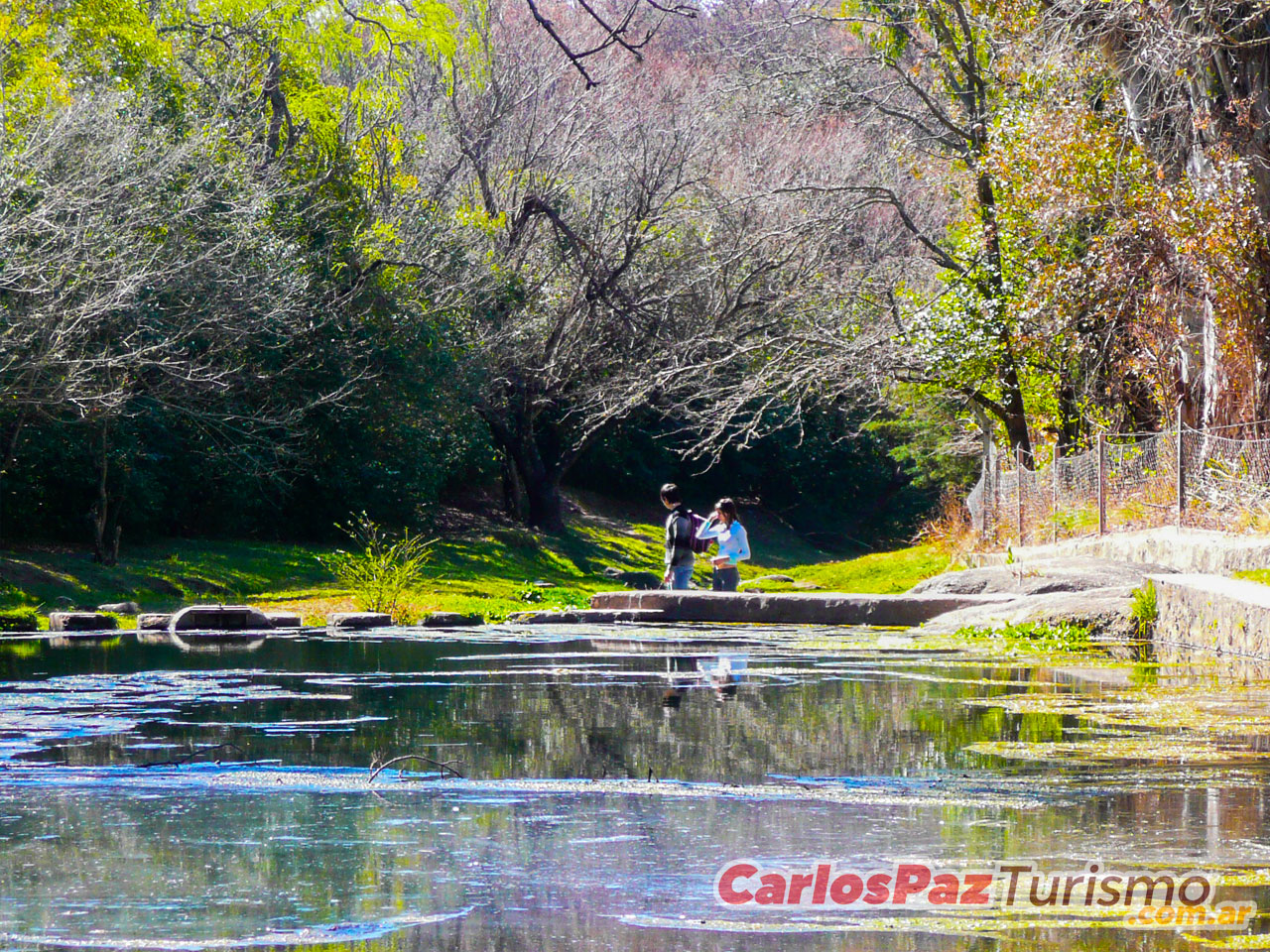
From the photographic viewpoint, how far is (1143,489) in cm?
1969

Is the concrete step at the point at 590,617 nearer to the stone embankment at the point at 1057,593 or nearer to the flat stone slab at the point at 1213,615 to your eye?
the stone embankment at the point at 1057,593

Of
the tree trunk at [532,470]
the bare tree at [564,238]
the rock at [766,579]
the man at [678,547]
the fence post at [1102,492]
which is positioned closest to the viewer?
the man at [678,547]

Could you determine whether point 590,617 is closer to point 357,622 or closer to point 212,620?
point 357,622

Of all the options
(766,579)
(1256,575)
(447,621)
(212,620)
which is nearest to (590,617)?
(447,621)

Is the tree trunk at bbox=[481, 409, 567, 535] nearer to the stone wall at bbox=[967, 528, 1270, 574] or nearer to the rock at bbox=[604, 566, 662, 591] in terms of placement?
the rock at bbox=[604, 566, 662, 591]

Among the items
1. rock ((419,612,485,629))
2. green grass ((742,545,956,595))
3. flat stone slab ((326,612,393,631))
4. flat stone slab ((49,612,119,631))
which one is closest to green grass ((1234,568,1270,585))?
rock ((419,612,485,629))

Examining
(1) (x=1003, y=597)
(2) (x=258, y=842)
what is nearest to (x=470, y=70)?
(1) (x=1003, y=597)

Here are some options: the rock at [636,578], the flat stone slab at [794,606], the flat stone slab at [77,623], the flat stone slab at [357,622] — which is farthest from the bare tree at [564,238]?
the flat stone slab at [77,623]

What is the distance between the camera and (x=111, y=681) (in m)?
11.2

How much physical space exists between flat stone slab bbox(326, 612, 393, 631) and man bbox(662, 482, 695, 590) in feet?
12.6

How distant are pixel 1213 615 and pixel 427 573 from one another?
21478mm

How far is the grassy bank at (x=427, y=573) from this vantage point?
Result: 23641 millimetres

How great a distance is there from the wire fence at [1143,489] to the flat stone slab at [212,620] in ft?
32.6

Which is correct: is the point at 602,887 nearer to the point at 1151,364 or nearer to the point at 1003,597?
the point at 1003,597
